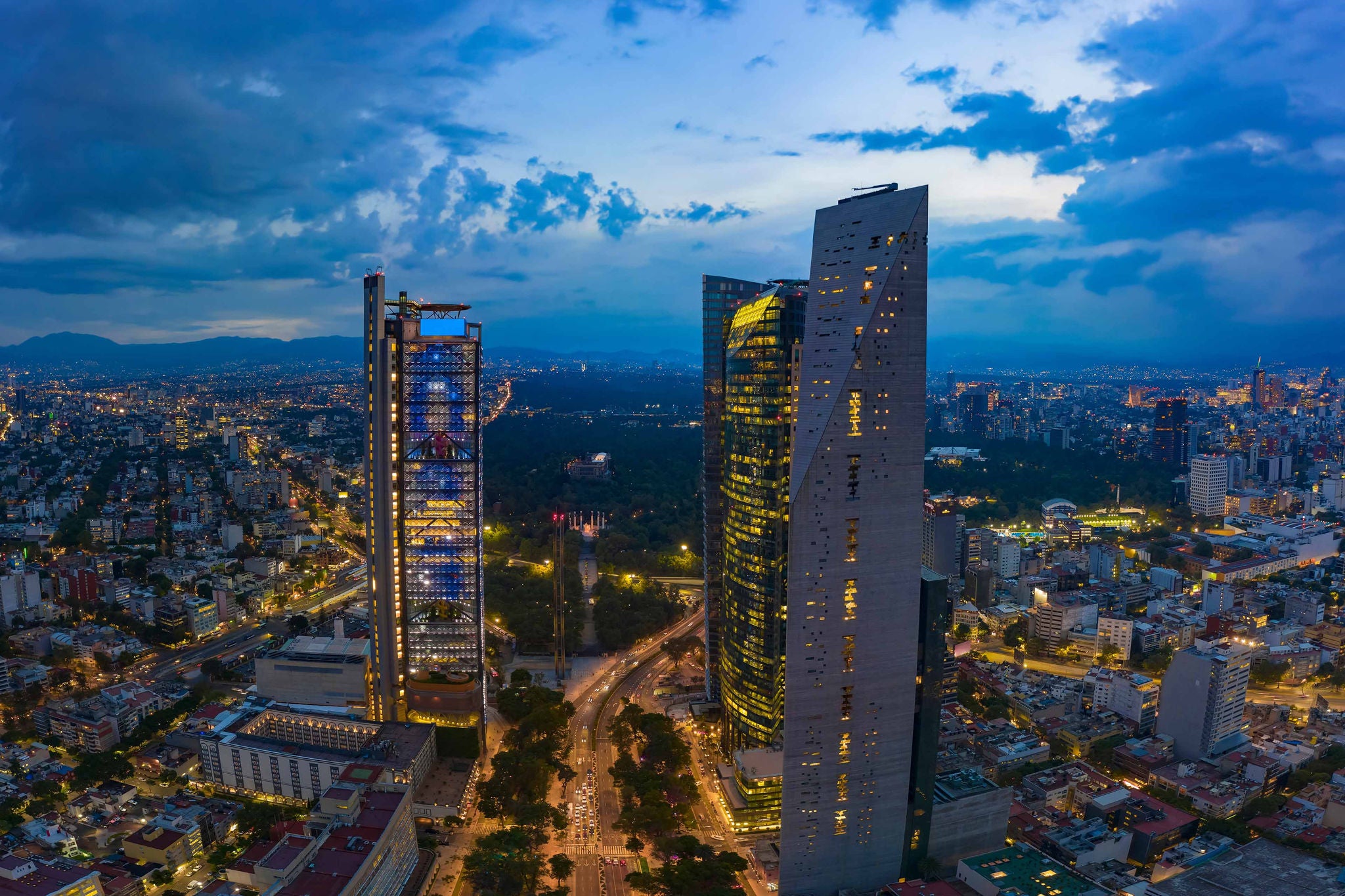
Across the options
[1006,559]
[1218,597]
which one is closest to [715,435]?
[1006,559]

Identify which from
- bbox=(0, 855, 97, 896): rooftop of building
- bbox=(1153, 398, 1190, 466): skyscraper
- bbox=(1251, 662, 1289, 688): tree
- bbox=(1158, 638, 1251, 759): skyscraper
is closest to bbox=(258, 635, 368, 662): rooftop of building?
bbox=(0, 855, 97, 896): rooftop of building

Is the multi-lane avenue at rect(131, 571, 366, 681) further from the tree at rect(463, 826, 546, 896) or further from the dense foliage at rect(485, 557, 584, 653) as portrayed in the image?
the tree at rect(463, 826, 546, 896)

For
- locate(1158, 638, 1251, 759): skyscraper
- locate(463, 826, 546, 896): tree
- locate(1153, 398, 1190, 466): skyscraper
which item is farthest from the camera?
locate(1153, 398, 1190, 466): skyscraper

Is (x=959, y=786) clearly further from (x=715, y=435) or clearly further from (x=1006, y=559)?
(x=1006, y=559)

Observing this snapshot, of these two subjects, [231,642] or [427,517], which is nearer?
[427,517]

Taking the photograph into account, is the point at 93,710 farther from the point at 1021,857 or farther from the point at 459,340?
the point at 1021,857

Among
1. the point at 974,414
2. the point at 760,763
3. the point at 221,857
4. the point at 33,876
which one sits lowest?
the point at 221,857

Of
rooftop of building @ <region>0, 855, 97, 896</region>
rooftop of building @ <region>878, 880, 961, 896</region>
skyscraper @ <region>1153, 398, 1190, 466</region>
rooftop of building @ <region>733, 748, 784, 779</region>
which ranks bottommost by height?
rooftop of building @ <region>878, 880, 961, 896</region>
